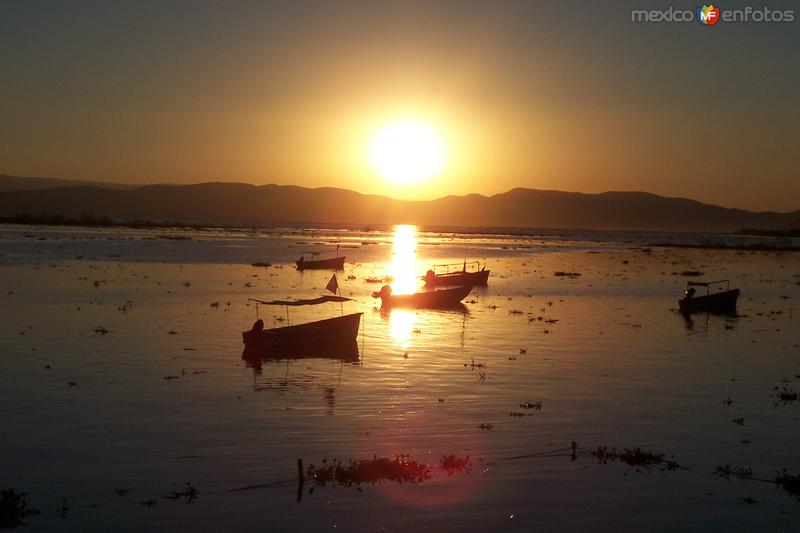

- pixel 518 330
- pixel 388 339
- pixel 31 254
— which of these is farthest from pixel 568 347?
pixel 31 254

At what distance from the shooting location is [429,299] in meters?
43.5

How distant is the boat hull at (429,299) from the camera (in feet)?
138

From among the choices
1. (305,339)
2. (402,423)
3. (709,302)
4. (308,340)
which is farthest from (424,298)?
(402,423)

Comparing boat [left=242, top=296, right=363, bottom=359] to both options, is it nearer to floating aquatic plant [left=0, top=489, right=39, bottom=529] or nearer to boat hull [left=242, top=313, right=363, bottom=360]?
boat hull [left=242, top=313, right=363, bottom=360]

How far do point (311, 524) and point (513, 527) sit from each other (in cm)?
317

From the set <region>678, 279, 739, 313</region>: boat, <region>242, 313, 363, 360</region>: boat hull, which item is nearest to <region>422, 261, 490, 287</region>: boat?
<region>678, 279, 739, 313</region>: boat

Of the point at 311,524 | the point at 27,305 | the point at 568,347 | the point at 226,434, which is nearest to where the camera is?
the point at 311,524

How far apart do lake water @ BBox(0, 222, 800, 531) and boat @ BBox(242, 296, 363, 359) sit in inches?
32.1

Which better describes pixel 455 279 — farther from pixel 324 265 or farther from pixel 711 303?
pixel 324 265

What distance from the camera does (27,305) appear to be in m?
37.4

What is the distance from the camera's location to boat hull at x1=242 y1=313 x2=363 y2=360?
26.0m

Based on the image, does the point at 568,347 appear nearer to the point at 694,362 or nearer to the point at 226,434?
the point at 694,362

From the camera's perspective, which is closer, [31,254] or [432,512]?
[432,512]

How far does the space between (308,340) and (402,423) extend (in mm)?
10226
